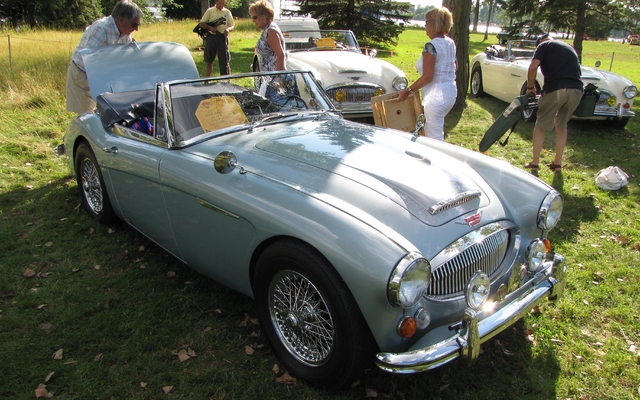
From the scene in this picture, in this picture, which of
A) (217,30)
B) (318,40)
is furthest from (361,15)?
(318,40)

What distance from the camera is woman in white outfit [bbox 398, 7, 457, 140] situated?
518 centimetres

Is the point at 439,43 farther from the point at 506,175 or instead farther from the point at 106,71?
the point at 106,71

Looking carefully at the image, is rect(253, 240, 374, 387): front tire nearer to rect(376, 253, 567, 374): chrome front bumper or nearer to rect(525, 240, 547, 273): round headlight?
rect(376, 253, 567, 374): chrome front bumper

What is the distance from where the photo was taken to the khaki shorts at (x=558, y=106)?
5840mm

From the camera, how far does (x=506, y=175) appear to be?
330cm

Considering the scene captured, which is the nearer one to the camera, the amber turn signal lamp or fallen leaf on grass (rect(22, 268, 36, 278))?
A: the amber turn signal lamp

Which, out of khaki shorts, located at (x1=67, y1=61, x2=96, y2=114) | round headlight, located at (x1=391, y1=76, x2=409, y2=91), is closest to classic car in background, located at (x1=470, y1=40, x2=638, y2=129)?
round headlight, located at (x1=391, y1=76, x2=409, y2=91)

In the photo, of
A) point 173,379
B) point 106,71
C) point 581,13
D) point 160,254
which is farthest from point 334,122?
point 581,13

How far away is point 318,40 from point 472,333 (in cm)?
763

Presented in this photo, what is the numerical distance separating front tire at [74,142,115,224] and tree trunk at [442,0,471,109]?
696 cm

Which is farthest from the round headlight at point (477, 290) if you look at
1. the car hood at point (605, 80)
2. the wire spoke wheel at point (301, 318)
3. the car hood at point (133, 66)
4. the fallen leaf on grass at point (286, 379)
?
the car hood at point (605, 80)

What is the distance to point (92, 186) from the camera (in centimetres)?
463

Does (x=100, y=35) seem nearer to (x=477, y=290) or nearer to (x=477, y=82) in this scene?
(x=477, y=290)

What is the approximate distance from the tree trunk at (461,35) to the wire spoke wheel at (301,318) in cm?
766
